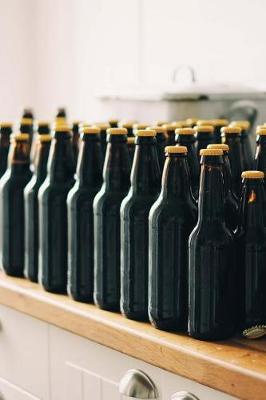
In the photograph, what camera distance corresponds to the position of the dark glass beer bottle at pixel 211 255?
1284mm

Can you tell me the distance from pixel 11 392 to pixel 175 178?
666 mm

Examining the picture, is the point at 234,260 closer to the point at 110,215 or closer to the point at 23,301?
the point at 110,215

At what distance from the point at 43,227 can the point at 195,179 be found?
1.09ft

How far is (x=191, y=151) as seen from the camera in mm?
1483

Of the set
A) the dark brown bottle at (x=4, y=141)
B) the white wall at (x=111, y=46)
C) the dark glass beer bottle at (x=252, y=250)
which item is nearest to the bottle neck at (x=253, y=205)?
the dark glass beer bottle at (x=252, y=250)

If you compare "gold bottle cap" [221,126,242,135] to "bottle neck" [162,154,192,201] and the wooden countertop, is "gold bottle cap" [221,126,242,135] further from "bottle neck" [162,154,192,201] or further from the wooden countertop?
the wooden countertop

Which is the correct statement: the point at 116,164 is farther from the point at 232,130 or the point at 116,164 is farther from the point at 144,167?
the point at 232,130

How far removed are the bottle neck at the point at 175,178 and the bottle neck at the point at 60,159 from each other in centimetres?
33

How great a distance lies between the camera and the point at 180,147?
1339mm

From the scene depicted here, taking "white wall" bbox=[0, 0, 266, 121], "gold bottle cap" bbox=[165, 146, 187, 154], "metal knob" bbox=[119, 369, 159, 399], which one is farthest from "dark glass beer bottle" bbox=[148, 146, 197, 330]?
"white wall" bbox=[0, 0, 266, 121]

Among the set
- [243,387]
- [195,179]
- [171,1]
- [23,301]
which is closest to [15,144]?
[23,301]

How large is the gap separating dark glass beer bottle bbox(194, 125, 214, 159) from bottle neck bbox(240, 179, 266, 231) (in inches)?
9.7

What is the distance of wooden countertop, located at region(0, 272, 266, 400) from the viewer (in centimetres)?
119

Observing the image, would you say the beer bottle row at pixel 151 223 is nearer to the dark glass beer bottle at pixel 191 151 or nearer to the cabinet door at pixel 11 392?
the dark glass beer bottle at pixel 191 151
